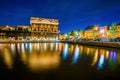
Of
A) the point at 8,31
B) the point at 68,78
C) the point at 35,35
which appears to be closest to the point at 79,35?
the point at 35,35

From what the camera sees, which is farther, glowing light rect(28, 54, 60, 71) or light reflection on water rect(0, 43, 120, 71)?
light reflection on water rect(0, 43, 120, 71)

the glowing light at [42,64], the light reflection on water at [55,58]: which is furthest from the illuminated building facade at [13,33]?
the glowing light at [42,64]

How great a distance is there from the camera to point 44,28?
138 metres

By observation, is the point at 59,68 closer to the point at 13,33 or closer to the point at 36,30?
the point at 13,33

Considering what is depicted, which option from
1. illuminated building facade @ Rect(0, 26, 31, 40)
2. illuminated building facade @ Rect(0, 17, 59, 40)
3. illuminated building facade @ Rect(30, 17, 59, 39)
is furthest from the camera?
illuminated building facade @ Rect(30, 17, 59, 39)

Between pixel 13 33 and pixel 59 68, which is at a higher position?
pixel 13 33

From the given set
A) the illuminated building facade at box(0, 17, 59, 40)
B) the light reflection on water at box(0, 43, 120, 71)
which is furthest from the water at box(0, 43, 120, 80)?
the illuminated building facade at box(0, 17, 59, 40)

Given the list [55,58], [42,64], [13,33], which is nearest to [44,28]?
[13,33]

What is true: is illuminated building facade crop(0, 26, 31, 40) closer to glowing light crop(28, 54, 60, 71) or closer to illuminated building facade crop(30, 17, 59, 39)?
illuminated building facade crop(30, 17, 59, 39)

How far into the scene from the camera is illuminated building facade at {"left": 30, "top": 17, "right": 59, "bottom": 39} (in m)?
130

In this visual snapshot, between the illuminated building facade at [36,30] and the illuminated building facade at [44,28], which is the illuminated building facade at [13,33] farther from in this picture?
the illuminated building facade at [44,28]

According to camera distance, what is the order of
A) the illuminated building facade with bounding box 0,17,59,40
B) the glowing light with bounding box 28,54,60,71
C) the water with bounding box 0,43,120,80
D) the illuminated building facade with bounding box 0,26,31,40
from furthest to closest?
the illuminated building facade with bounding box 0,17,59,40 < the illuminated building facade with bounding box 0,26,31,40 < the glowing light with bounding box 28,54,60,71 < the water with bounding box 0,43,120,80

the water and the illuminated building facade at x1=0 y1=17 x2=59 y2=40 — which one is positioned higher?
the illuminated building facade at x1=0 y1=17 x2=59 y2=40

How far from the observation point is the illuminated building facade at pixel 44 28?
130m
